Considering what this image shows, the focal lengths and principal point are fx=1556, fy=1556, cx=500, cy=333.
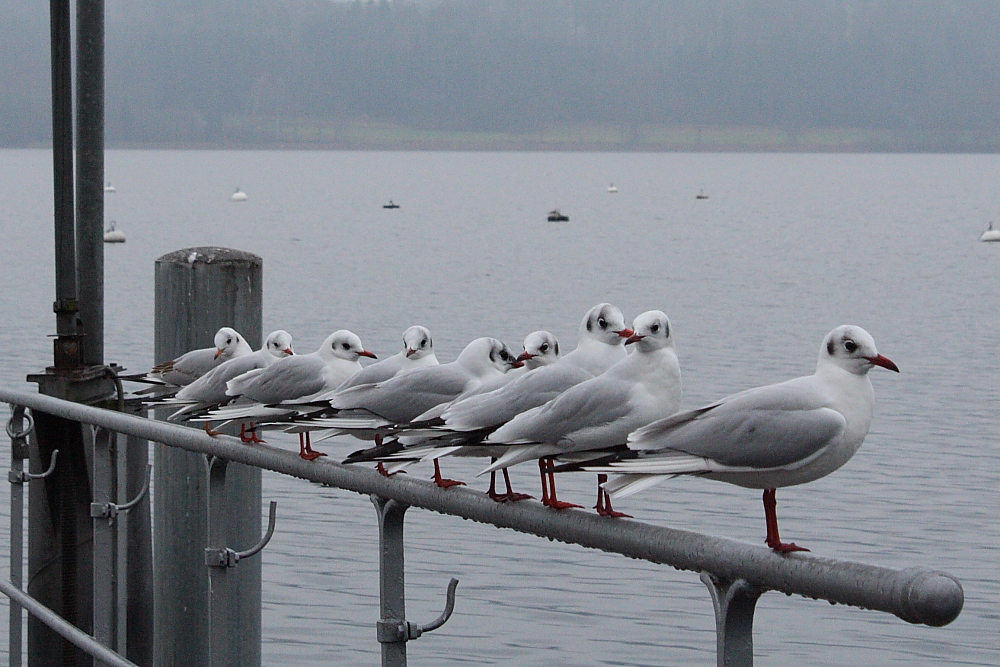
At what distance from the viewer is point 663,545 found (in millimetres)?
2947

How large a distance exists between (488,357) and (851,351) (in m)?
1.85

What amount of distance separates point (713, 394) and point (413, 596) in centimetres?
1421

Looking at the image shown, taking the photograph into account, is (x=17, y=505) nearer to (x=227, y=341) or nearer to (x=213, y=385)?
(x=213, y=385)

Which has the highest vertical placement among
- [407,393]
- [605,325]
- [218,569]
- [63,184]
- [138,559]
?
[63,184]

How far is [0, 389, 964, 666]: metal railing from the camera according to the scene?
2.46 metres

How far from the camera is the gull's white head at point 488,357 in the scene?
18.7 ft

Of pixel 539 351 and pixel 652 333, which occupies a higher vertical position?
pixel 652 333

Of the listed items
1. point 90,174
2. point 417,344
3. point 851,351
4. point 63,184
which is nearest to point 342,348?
point 417,344

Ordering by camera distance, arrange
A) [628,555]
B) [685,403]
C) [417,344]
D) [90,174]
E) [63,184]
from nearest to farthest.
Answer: [628,555]
[417,344]
[63,184]
[90,174]
[685,403]

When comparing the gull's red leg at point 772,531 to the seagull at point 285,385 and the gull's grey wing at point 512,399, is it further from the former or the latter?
the seagull at point 285,385

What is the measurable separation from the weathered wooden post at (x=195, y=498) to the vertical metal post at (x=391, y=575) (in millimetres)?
2707

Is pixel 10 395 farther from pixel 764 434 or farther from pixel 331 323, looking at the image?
pixel 331 323

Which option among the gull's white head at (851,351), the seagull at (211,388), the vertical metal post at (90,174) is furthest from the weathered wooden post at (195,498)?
the gull's white head at (851,351)

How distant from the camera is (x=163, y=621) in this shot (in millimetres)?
6828
